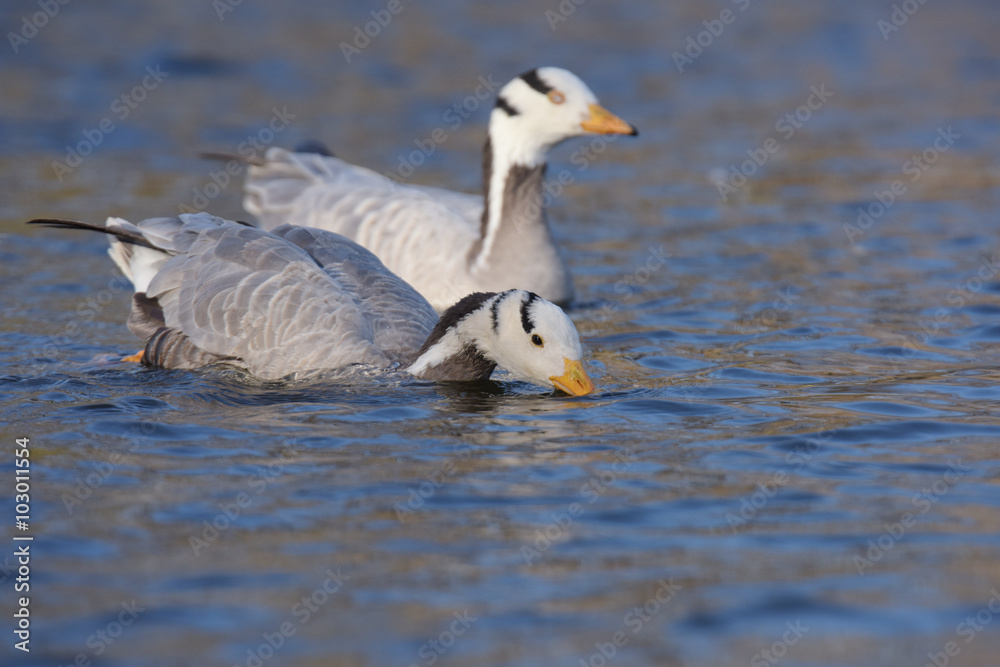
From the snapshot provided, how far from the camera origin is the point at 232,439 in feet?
22.7

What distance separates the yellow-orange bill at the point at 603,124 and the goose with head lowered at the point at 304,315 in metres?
2.43

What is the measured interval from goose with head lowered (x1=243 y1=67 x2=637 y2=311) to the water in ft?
2.28

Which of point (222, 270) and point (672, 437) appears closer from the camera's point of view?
point (672, 437)

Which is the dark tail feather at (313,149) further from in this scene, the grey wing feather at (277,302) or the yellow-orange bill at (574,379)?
the yellow-orange bill at (574,379)

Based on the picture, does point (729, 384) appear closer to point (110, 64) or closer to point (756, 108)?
point (756, 108)

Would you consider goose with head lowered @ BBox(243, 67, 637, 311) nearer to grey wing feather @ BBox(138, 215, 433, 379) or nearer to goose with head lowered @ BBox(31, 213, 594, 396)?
goose with head lowered @ BBox(31, 213, 594, 396)

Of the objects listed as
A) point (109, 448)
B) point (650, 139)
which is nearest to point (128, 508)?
point (109, 448)

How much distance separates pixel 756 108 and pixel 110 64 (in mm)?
9477

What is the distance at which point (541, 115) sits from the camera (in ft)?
35.9

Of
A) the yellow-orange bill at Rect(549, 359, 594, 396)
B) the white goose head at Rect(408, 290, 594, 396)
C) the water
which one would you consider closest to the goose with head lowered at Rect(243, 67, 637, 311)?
the water

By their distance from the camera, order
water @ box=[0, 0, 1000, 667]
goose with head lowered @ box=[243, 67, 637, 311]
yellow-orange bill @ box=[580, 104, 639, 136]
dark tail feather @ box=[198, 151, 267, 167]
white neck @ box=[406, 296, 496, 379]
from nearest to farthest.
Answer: water @ box=[0, 0, 1000, 667] → white neck @ box=[406, 296, 496, 379] → yellow-orange bill @ box=[580, 104, 639, 136] → goose with head lowered @ box=[243, 67, 637, 311] → dark tail feather @ box=[198, 151, 267, 167]

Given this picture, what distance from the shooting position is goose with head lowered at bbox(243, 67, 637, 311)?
10742 mm

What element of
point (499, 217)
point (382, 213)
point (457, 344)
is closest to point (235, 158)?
point (382, 213)

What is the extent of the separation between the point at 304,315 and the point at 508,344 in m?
1.37
